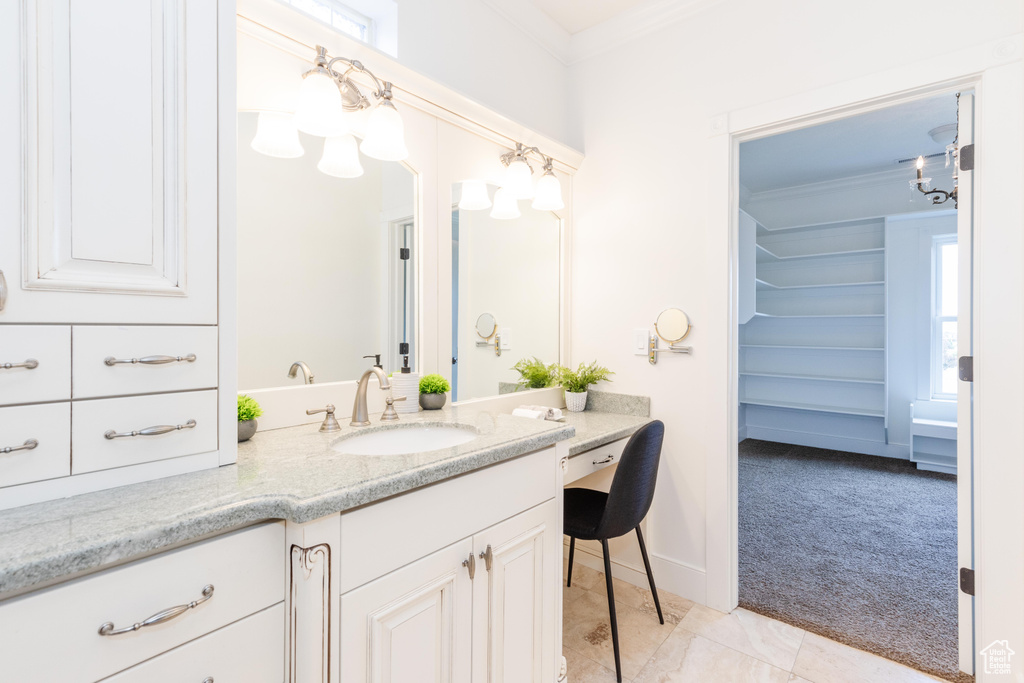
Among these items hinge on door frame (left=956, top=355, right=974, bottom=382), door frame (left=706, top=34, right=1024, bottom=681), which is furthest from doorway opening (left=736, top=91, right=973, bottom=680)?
hinge on door frame (left=956, top=355, right=974, bottom=382)

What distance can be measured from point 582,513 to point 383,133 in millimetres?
1549

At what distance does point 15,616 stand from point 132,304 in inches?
21.7

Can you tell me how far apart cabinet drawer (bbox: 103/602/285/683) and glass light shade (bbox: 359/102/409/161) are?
131cm

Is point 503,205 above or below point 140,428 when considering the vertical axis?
above

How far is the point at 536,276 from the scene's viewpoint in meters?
2.54

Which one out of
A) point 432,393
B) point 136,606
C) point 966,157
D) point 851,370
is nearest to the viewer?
point 136,606

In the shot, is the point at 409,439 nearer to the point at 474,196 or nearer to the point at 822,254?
the point at 474,196

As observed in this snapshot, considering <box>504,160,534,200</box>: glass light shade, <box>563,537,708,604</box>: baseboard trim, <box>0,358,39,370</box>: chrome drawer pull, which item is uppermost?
<box>504,160,534,200</box>: glass light shade

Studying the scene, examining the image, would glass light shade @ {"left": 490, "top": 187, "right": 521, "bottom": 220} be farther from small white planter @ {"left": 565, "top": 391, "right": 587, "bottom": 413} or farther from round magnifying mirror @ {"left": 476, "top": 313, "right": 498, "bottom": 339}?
small white planter @ {"left": 565, "top": 391, "right": 587, "bottom": 413}

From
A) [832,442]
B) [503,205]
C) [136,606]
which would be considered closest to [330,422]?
[136,606]

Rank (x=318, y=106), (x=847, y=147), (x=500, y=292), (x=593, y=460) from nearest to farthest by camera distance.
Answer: (x=318, y=106)
(x=593, y=460)
(x=500, y=292)
(x=847, y=147)

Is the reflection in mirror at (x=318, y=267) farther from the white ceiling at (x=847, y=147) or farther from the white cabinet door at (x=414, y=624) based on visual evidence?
the white ceiling at (x=847, y=147)

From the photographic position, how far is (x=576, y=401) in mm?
2484

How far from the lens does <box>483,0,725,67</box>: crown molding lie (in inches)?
89.4
